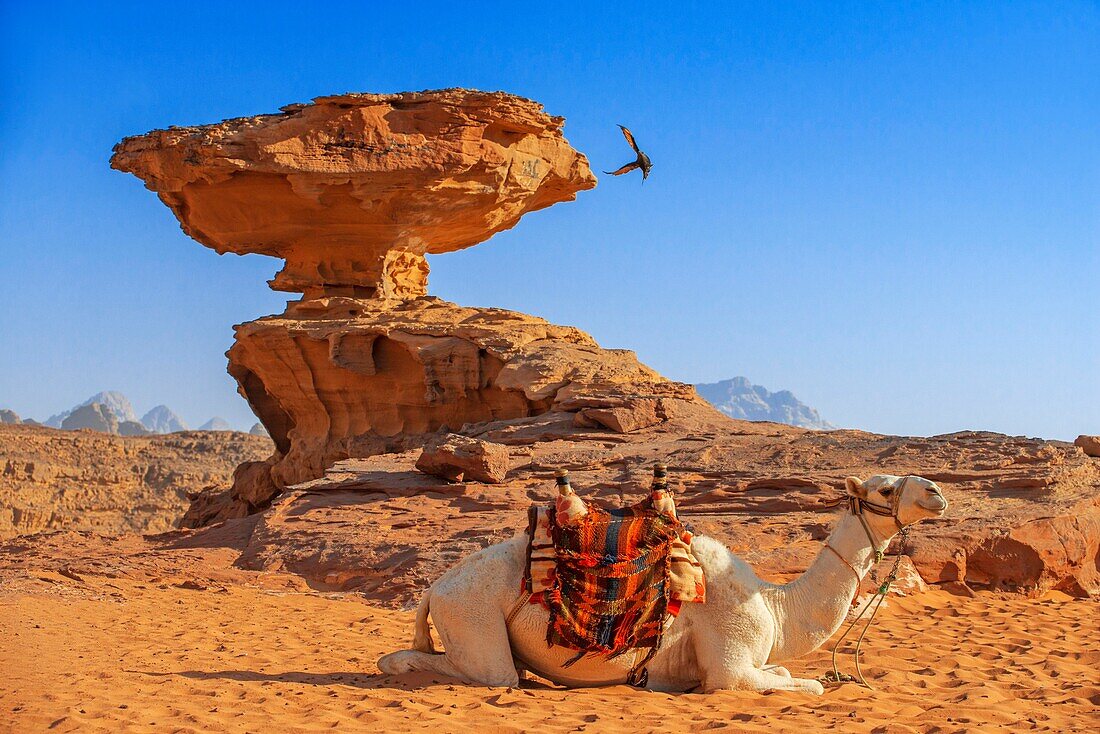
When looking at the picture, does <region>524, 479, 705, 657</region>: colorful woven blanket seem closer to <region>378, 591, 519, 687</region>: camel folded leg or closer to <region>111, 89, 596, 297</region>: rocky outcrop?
<region>378, 591, 519, 687</region>: camel folded leg

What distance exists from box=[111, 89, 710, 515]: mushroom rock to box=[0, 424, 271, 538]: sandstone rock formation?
702cm

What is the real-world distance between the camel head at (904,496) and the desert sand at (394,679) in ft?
3.53

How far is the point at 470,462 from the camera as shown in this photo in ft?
44.7

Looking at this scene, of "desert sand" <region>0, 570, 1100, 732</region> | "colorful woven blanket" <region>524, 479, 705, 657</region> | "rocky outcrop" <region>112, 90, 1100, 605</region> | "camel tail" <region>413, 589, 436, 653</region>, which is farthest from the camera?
"rocky outcrop" <region>112, 90, 1100, 605</region>

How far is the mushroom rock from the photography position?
19719mm

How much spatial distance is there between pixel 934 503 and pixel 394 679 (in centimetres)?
331

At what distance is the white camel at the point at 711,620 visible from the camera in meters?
6.01

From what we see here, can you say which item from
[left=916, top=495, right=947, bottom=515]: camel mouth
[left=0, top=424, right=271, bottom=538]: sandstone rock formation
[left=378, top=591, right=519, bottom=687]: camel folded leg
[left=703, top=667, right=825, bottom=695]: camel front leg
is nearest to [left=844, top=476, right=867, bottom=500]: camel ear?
[left=916, top=495, right=947, bottom=515]: camel mouth

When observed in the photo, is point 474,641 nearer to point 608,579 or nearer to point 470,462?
point 608,579

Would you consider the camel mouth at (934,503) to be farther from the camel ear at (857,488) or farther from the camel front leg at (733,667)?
the camel front leg at (733,667)

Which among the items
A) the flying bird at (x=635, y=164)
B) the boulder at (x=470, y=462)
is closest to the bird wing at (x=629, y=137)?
the flying bird at (x=635, y=164)

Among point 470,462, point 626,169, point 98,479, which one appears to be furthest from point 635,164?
point 98,479

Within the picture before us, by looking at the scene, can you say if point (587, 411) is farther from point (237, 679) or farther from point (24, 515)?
point (24, 515)

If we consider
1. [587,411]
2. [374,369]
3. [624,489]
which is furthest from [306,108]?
[624,489]
